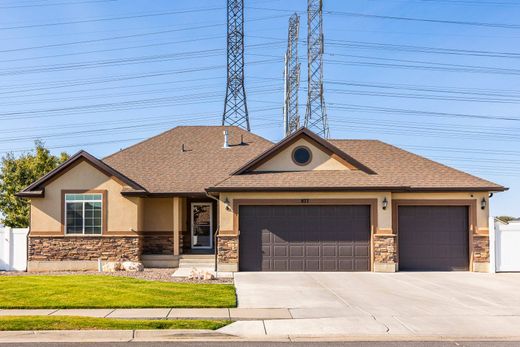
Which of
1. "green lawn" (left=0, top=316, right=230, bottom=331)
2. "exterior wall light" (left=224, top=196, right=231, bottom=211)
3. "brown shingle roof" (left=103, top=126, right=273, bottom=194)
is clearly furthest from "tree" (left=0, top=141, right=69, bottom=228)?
"green lawn" (left=0, top=316, right=230, bottom=331)

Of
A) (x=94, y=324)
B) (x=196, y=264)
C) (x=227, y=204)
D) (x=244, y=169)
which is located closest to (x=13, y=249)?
→ (x=196, y=264)

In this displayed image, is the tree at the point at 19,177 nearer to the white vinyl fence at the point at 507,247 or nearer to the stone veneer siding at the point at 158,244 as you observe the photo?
the stone veneer siding at the point at 158,244

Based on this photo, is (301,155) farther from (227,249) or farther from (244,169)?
(227,249)

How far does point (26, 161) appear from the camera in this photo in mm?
35688

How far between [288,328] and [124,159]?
1680 centimetres

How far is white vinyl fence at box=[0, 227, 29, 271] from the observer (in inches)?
853

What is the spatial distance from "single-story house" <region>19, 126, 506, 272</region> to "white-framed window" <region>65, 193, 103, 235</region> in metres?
0.04

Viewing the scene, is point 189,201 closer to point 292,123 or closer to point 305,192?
point 305,192

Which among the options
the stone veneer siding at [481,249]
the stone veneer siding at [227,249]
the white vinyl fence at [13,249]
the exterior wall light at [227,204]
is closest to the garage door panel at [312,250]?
the stone veneer siding at [227,249]

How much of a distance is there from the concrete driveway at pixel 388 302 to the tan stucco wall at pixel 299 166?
4470mm

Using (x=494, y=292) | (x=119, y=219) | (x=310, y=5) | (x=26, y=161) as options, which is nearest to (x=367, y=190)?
(x=494, y=292)

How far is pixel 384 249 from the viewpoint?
2039 centimetres

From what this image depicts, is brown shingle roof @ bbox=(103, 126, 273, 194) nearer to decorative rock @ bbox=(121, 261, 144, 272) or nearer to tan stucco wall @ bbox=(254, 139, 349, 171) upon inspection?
tan stucco wall @ bbox=(254, 139, 349, 171)

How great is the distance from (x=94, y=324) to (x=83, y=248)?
11939 mm
